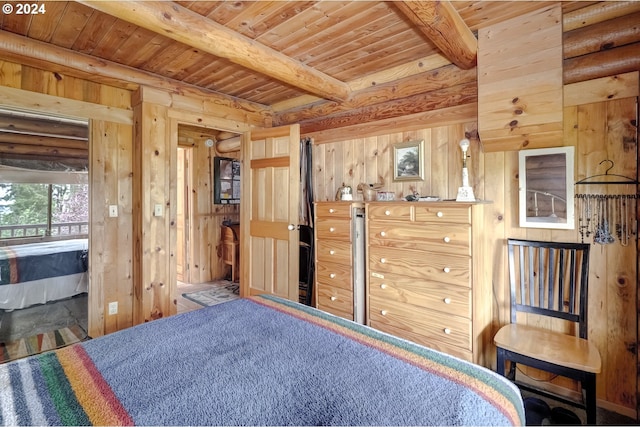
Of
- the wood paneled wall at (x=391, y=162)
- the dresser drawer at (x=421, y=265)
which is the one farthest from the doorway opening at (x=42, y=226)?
the dresser drawer at (x=421, y=265)

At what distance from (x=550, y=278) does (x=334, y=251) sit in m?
1.58

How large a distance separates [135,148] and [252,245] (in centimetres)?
153

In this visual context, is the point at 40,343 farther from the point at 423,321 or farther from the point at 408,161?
the point at 408,161

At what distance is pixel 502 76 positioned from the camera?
209 cm

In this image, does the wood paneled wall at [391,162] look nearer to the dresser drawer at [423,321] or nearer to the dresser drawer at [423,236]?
the dresser drawer at [423,236]

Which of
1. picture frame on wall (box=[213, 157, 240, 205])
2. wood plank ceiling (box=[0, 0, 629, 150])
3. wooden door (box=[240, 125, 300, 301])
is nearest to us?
wood plank ceiling (box=[0, 0, 629, 150])

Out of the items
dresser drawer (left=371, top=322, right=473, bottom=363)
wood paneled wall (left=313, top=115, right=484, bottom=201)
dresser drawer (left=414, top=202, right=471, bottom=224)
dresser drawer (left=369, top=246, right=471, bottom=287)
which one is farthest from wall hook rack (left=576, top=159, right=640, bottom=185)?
dresser drawer (left=371, top=322, right=473, bottom=363)

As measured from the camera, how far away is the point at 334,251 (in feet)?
9.18

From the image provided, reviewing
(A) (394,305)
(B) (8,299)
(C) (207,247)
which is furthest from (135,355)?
(C) (207,247)

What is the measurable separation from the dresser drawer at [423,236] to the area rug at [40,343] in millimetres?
2724

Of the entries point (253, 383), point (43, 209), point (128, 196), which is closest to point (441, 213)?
point (253, 383)

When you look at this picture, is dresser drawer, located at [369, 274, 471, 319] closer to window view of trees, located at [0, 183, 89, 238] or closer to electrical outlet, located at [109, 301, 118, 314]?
electrical outlet, located at [109, 301, 118, 314]

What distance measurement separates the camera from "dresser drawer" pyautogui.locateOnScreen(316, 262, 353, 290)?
8.89 ft

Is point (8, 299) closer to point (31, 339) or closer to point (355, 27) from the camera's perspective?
point (31, 339)
